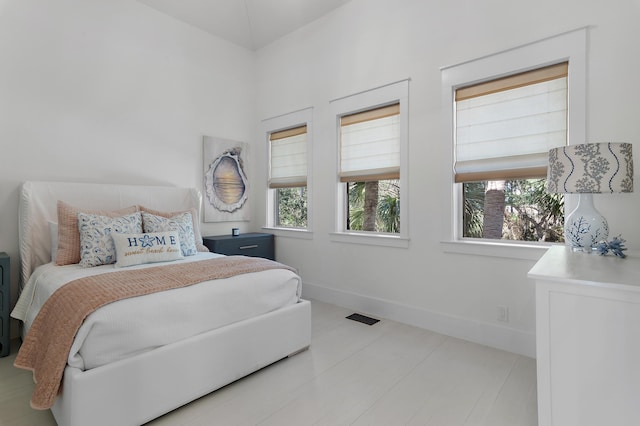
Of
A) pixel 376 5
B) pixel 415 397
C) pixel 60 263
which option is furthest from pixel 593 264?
pixel 60 263

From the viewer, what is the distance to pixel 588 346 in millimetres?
1265

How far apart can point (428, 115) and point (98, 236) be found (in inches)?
114

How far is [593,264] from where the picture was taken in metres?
1.54

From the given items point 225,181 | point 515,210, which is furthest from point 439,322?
point 225,181

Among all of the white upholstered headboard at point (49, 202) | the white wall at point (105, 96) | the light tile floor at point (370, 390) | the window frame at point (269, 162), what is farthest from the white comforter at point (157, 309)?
the window frame at point (269, 162)

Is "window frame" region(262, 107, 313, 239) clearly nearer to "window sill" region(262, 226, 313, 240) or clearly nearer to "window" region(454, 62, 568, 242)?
"window sill" region(262, 226, 313, 240)

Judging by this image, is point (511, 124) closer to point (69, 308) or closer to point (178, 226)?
point (178, 226)

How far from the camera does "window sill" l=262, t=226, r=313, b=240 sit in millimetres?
3916

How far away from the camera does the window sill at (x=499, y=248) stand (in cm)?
236

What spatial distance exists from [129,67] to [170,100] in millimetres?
483

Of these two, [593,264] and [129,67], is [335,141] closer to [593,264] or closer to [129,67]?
[129,67]

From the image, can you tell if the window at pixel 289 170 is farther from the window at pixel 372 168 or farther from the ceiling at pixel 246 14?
the ceiling at pixel 246 14

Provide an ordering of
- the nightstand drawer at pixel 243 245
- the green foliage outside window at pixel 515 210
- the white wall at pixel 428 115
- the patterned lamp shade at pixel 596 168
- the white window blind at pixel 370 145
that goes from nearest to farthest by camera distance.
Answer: the patterned lamp shade at pixel 596 168, the white wall at pixel 428 115, the green foliage outside window at pixel 515 210, the white window blind at pixel 370 145, the nightstand drawer at pixel 243 245

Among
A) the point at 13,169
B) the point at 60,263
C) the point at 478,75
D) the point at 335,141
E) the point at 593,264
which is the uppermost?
the point at 478,75
